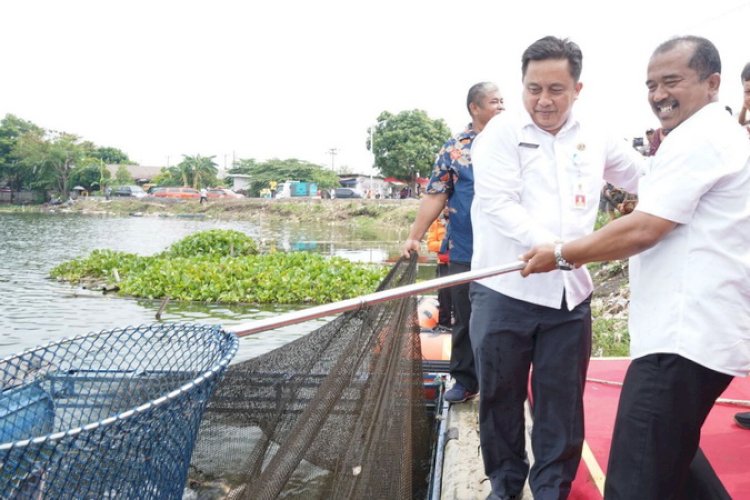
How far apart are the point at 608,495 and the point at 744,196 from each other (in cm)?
90

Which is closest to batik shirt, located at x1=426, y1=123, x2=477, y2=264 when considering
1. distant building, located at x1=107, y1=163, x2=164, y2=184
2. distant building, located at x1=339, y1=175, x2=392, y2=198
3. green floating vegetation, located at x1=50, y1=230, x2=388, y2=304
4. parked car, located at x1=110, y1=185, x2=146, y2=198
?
green floating vegetation, located at x1=50, y1=230, x2=388, y2=304

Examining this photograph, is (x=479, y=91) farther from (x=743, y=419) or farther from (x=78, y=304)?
(x=78, y=304)

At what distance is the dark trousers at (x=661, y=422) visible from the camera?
1754 millimetres

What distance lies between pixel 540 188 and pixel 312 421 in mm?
1194

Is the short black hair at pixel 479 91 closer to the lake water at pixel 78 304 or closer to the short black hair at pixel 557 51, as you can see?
the short black hair at pixel 557 51

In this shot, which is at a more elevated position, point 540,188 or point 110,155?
point 110,155

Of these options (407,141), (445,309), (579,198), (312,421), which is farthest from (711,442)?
(407,141)

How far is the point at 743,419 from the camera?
2.90 meters

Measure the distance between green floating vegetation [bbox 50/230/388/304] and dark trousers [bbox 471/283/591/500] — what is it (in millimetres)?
8639

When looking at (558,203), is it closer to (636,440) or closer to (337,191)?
(636,440)

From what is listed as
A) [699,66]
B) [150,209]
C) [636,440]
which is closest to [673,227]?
[699,66]

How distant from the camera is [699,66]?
183 centimetres

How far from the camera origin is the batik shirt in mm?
3709

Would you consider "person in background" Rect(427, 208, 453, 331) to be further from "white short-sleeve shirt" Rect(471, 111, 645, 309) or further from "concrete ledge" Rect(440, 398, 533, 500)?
"white short-sleeve shirt" Rect(471, 111, 645, 309)
